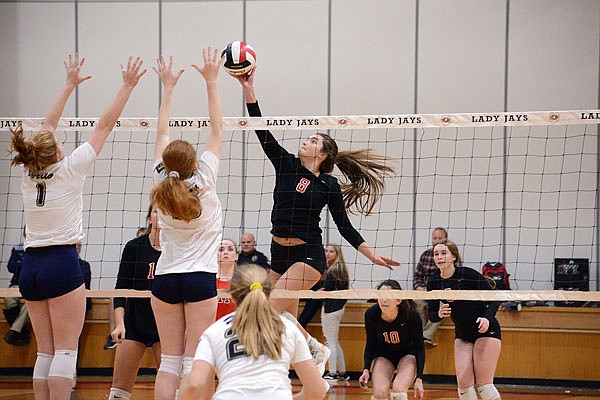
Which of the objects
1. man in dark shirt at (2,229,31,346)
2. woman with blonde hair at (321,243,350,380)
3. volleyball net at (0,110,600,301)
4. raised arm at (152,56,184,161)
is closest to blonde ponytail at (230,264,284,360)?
raised arm at (152,56,184,161)

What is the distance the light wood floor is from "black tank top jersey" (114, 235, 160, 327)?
8.13 feet

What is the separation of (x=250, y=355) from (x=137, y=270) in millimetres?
2833

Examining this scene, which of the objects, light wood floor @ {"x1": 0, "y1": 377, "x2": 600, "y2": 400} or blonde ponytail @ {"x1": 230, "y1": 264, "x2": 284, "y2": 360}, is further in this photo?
light wood floor @ {"x1": 0, "y1": 377, "x2": 600, "y2": 400}

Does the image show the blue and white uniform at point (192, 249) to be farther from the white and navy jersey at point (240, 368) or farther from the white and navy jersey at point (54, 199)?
the white and navy jersey at point (240, 368)

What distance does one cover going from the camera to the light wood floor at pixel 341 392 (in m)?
8.35

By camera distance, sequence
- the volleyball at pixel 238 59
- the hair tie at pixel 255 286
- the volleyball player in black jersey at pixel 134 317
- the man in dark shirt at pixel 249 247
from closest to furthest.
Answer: the hair tie at pixel 255 286 → the volleyball player in black jersey at pixel 134 317 → the volleyball at pixel 238 59 → the man in dark shirt at pixel 249 247

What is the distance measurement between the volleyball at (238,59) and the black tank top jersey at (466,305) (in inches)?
96.1

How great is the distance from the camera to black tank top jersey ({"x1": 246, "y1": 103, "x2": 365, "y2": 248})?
19.2 ft

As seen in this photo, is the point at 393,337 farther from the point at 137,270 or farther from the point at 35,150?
the point at 35,150

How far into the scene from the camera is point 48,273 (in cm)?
455

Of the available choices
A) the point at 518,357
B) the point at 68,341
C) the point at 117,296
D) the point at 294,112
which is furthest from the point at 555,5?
the point at 68,341

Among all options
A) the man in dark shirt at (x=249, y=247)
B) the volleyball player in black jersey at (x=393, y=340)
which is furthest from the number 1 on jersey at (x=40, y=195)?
the man in dark shirt at (x=249, y=247)

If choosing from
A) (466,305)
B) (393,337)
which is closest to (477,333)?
(466,305)

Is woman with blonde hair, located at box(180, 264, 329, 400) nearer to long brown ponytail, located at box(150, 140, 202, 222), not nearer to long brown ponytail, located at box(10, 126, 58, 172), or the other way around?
long brown ponytail, located at box(150, 140, 202, 222)
